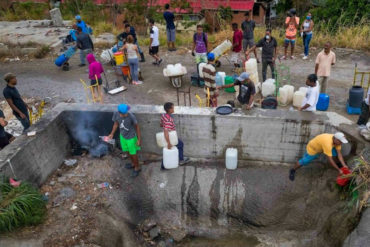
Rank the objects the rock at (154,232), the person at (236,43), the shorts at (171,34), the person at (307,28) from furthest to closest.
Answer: the shorts at (171,34), the person at (307,28), the person at (236,43), the rock at (154,232)

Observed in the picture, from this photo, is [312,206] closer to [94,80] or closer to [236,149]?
[236,149]

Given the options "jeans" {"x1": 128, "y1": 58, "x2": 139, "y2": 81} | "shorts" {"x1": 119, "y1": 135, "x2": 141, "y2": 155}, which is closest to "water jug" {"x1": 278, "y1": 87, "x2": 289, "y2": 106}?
"shorts" {"x1": 119, "y1": 135, "x2": 141, "y2": 155}

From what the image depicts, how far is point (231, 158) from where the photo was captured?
6430 mm

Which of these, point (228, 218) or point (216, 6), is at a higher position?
point (216, 6)

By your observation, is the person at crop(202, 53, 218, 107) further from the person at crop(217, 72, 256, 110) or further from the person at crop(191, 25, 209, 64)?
the person at crop(191, 25, 209, 64)

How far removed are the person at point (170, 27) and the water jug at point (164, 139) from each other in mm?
5996

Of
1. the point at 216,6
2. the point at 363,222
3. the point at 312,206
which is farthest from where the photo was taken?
the point at 216,6

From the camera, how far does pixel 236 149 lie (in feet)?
21.4

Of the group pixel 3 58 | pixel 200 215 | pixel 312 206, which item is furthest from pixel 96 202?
pixel 3 58

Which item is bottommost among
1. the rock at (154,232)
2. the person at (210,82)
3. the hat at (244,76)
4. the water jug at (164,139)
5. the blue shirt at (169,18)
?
the rock at (154,232)

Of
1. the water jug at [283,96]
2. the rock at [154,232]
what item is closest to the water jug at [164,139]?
the rock at [154,232]

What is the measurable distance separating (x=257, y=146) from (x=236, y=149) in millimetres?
434

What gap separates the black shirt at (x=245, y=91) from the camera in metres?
6.48

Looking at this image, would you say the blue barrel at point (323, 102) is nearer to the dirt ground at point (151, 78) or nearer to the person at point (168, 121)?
the dirt ground at point (151, 78)
